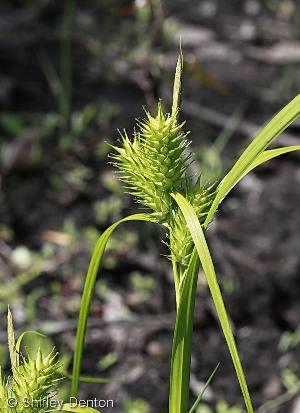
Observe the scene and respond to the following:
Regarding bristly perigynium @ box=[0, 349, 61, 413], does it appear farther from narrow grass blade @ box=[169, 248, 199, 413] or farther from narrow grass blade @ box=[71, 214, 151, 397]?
narrow grass blade @ box=[169, 248, 199, 413]

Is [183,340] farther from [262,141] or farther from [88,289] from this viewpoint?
[262,141]

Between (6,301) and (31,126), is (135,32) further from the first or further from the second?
(6,301)

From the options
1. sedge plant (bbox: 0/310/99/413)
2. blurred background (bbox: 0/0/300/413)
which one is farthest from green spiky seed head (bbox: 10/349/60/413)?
blurred background (bbox: 0/0/300/413)

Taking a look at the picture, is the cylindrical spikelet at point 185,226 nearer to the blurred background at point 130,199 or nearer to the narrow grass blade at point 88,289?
the narrow grass blade at point 88,289

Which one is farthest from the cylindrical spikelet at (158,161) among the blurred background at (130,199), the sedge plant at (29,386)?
the blurred background at (130,199)

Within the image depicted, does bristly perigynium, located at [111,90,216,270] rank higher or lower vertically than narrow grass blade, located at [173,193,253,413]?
higher

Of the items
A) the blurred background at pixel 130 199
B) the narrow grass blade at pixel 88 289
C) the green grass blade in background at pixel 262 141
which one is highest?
the blurred background at pixel 130 199
